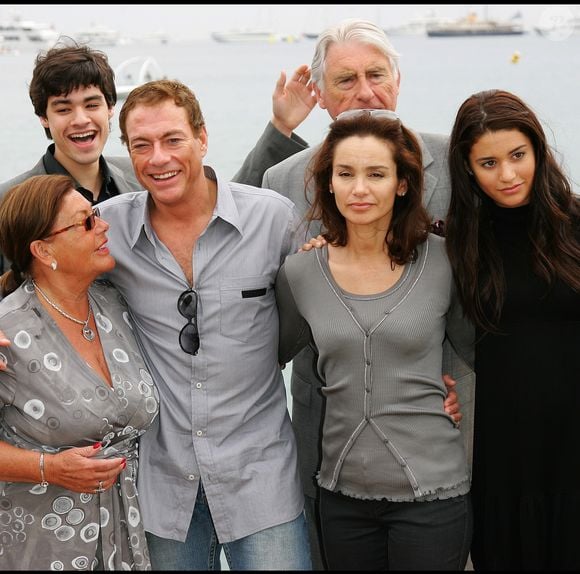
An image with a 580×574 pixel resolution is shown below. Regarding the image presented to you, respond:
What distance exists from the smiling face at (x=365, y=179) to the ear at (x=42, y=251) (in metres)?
0.76

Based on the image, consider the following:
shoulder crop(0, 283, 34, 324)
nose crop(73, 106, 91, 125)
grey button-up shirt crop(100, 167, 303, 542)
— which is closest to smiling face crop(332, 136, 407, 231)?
grey button-up shirt crop(100, 167, 303, 542)

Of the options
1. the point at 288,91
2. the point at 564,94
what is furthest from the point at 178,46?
the point at 288,91

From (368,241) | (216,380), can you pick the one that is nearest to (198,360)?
(216,380)

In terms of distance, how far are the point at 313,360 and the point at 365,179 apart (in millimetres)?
642

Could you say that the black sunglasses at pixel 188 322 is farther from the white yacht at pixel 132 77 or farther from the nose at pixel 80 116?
the white yacht at pixel 132 77

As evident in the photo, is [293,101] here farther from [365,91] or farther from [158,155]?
[158,155]

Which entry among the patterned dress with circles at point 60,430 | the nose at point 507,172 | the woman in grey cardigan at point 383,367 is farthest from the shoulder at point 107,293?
the nose at point 507,172

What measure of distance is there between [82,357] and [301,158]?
3.39ft

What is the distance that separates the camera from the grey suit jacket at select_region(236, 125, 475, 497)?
2535 millimetres

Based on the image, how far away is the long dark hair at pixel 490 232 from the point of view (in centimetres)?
223

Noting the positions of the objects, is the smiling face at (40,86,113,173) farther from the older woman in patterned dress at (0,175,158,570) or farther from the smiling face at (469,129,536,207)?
the smiling face at (469,129,536,207)

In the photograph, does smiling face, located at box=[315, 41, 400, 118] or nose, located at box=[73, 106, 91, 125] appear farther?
nose, located at box=[73, 106, 91, 125]

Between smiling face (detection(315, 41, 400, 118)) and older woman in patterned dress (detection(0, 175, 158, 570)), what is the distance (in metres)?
0.92

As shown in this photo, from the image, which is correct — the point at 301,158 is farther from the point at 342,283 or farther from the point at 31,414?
the point at 31,414
